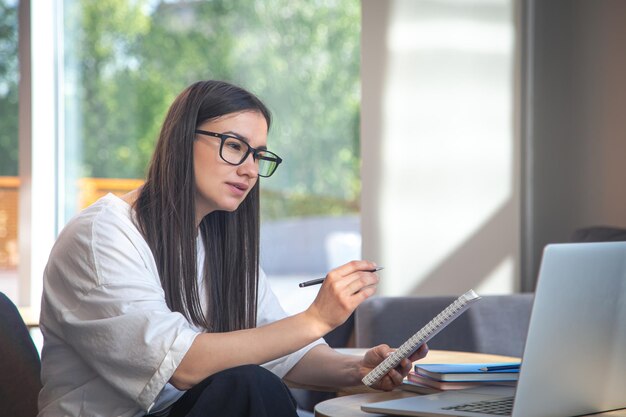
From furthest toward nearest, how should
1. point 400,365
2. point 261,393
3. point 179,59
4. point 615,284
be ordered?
point 179,59 < point 400,365 < point 261,393 < point 615,284

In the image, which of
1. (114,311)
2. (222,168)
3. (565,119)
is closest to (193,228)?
(222,168)

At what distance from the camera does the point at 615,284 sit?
123 cm

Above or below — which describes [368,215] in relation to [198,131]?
below

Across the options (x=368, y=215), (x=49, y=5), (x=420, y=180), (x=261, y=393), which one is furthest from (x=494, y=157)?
(x=49, y=5)

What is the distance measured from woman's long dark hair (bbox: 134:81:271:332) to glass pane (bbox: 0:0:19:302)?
10.5 ft

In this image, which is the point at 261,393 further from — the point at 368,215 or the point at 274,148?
the point at 274,148

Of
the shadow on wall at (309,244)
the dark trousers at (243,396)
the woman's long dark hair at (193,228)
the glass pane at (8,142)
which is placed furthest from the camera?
the glass pane at (8,142)

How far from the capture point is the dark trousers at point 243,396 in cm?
143

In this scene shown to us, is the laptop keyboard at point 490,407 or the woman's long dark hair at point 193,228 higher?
the woman's long dark hair at point 193,228

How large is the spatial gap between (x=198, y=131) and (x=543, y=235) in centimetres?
206

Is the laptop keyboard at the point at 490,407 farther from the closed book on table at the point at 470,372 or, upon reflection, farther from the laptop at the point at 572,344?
the closed book on table at the point at 470,372

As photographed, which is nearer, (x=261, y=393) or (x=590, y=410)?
(x=590, y=410)

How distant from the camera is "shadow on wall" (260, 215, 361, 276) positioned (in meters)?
4.20

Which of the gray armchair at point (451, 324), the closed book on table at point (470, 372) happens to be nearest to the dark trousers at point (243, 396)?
the closed book on table at point (470, 372)
